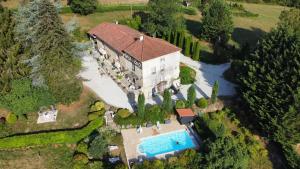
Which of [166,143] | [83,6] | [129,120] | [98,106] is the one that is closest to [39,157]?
[98,106]

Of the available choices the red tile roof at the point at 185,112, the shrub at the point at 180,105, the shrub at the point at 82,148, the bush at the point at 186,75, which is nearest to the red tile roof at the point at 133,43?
the bush at the point at 186,75

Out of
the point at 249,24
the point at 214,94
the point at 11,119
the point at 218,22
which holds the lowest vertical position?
the point at 11,119

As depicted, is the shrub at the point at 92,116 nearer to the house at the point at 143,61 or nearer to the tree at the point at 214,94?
the house at the point at 143,61

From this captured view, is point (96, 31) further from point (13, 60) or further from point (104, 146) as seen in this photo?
point (104, 146)

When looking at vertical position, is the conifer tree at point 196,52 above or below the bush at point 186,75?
above

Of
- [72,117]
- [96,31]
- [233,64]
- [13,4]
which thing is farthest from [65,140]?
[13,4]

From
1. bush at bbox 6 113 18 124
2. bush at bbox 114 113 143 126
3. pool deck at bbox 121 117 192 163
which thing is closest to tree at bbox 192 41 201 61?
pool deck at bbox 121 117 192 163

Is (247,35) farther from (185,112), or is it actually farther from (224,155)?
(224,155)
